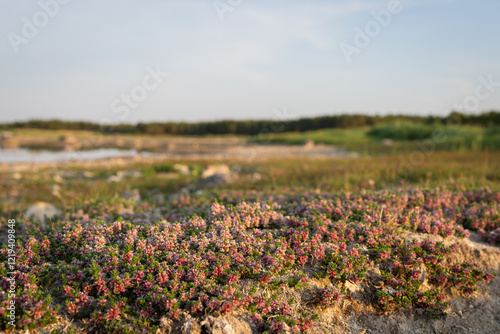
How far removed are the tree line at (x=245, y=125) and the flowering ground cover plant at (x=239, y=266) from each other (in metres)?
49.5

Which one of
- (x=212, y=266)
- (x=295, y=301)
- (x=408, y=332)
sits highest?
(x=212, y=266)

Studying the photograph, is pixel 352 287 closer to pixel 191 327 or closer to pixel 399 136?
pixel 191 327

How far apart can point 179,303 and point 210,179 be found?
7798 millimetres

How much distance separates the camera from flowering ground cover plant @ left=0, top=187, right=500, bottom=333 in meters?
3.67

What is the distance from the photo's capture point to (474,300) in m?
4.78

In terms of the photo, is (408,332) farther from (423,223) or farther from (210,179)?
(210,179)

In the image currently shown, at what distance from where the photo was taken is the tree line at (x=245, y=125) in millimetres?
59750

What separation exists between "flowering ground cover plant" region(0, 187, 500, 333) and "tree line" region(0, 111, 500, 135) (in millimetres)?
49501

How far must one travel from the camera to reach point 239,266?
13.5 ft

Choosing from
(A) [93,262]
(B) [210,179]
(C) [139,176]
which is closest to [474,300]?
(A) [93,262]

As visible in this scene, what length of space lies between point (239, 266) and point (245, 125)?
7129 cm

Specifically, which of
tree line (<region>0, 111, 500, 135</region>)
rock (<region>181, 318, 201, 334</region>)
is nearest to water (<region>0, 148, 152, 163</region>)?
rock (<region>181, 318, 201, 334</region>)

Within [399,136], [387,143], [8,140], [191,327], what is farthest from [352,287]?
[8,140]

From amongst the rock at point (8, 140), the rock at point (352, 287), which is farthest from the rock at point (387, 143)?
the rock at point (8, 140)
